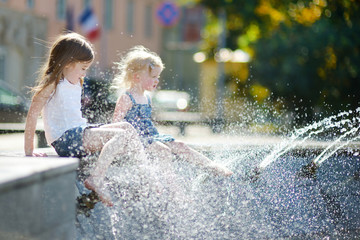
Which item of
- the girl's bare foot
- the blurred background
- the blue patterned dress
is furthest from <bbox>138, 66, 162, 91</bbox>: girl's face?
the blurred background

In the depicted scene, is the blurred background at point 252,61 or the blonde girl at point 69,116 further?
the blurred background at point 252,61

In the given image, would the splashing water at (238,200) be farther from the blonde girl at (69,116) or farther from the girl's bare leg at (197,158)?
the blonde girl at (69,116)

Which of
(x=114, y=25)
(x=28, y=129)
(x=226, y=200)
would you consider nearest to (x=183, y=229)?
(x=226, y=200)

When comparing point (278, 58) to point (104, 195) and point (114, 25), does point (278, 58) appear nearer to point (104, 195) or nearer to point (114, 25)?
point (104, 195)

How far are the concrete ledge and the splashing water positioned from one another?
125 centimetres

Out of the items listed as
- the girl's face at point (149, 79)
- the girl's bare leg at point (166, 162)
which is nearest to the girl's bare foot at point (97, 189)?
the girl's bare leg at point (166, 162)

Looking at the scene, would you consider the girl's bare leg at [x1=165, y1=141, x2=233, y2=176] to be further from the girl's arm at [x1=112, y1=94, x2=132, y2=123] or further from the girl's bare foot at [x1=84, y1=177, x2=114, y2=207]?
the girl's bare foot at [x1=84, y1=177, x2=114, y2=207]

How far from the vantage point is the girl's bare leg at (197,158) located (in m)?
4.89

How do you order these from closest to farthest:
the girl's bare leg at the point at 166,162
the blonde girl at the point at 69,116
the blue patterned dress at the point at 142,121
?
the blonde girl at the point at 69,116 < the girl's bare leg at the point at 166,162 < the blue patterned dress at the point at 142,121

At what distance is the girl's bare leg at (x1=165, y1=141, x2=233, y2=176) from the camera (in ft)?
16.0

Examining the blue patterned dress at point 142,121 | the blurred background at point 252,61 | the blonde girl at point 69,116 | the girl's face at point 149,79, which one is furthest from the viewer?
the blurred background at point 252,61

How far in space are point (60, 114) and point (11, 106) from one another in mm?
9019

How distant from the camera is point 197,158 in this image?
4965 millimetres

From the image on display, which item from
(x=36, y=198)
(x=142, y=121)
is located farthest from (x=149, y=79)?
(x=36, y=198)
